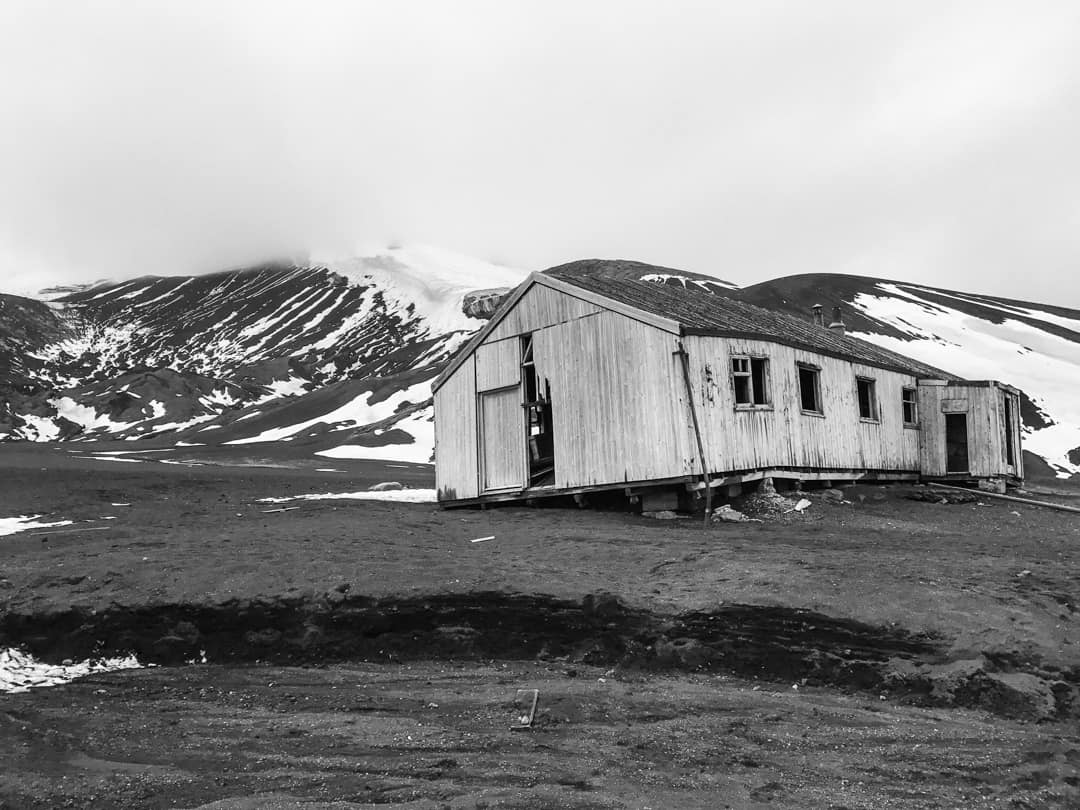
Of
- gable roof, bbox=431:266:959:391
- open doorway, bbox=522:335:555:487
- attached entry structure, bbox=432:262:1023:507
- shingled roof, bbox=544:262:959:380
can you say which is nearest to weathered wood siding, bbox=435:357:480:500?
attached entry structure, bbox=432:262:1023:507

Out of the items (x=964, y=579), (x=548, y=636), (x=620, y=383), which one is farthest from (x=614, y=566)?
(x=620, y=383)

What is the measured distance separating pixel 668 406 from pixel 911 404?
495 inches

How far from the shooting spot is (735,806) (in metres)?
7.58

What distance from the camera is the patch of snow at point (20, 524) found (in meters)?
22.4

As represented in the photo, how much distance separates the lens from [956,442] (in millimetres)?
30516

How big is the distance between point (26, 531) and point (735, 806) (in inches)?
789

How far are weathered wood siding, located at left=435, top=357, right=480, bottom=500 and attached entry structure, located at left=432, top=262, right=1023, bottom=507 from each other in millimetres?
53

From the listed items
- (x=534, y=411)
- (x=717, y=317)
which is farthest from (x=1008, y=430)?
(x=534, y=411)

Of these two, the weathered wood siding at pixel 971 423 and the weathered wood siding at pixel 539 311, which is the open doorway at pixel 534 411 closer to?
the weathered wood siding at pixel 539 311

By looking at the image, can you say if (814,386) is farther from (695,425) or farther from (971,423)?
(971,423)

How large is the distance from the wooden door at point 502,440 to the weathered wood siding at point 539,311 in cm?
170

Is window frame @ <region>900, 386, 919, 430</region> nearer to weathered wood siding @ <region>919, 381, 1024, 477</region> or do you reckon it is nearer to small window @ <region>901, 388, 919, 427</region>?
small window @ <region>901, 388, 919, 427</region>

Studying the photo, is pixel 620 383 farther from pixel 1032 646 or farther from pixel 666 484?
pixel 1032 646

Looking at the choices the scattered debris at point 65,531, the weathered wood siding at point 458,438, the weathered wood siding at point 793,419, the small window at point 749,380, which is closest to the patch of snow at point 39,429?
the weathered wood siding at point 458,438
